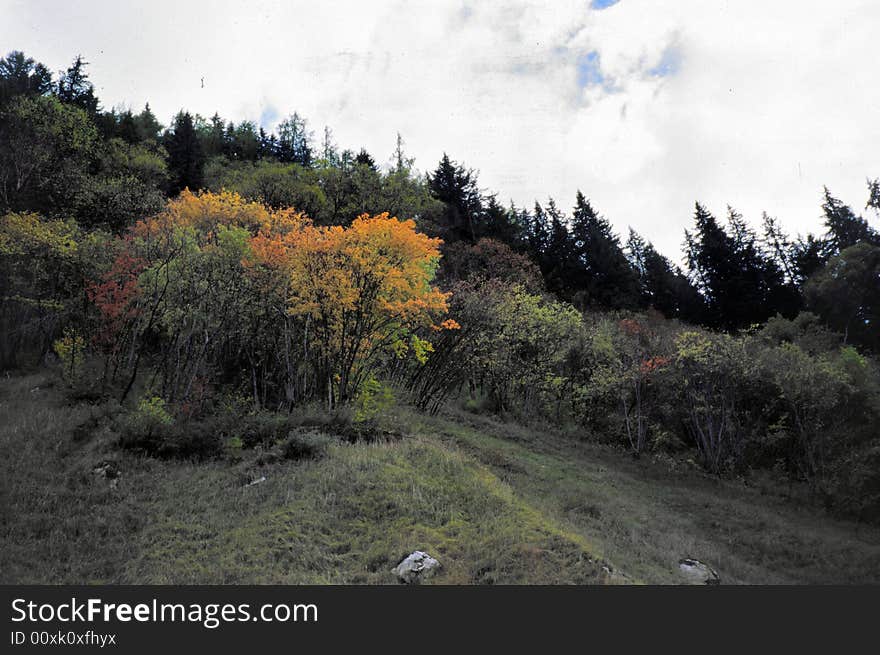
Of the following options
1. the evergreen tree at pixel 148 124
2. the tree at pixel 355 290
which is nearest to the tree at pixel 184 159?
the evergreen tree at pixel 148 124

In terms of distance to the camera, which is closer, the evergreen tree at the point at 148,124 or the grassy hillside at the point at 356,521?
the grassy hillside at the point at 356,521

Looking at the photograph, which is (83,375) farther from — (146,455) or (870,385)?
(870,385)

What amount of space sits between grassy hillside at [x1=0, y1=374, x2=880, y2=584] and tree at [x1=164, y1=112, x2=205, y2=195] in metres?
34.4

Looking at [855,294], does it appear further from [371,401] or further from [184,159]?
[184,159]

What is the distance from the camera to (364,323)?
1848 cm

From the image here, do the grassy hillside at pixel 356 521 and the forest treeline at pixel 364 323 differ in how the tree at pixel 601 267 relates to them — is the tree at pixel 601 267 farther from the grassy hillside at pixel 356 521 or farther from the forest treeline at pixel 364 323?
the grassy hillside at pixel 356 521

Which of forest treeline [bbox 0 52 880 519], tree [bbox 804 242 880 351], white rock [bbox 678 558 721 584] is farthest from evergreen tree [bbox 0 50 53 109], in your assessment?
tree [bbox 804 242 880 351]

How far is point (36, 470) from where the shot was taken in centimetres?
1327

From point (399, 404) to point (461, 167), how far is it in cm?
3499

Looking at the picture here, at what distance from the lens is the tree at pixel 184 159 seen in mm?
48219

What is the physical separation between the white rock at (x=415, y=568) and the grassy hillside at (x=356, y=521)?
0.24m

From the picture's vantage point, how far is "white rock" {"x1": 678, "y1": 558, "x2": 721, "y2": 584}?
35.8 feet

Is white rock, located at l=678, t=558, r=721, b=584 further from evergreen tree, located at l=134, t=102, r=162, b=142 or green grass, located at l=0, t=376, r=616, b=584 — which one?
evergreen tree, located at l=134, t=102, r=162, b=142

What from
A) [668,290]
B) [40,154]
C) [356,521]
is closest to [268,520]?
[356,521]
